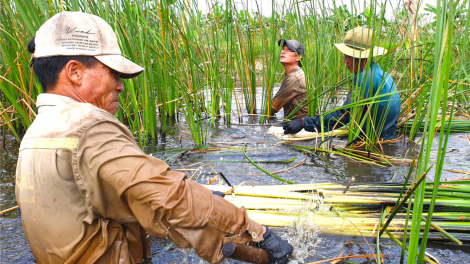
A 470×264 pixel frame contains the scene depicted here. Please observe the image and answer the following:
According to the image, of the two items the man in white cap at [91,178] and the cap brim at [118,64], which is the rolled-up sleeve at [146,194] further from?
the cap brim at [118,64]

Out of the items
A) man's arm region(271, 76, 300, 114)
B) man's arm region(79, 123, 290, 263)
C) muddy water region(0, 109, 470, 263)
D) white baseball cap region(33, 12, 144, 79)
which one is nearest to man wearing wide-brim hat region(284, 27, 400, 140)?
muddy water region(0, 109, 470, 263)

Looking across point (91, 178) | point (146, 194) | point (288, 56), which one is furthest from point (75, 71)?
point (288, 56)

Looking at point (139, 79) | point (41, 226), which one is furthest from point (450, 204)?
point (139, 79)

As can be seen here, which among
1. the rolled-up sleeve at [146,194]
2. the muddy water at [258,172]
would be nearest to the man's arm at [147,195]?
the rolled-up sleeve at [146,194]

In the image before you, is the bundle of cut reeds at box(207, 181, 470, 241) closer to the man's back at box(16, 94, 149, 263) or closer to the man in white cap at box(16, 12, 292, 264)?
the man in white cap at box(16, 12, 292, 264)

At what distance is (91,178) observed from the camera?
4.54 ft

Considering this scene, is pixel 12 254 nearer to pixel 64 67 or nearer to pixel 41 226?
pixel 41 226

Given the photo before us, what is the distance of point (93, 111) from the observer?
144cm

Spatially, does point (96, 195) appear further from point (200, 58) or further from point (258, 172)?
point (200, 58)

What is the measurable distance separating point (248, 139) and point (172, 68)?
59.9 inches

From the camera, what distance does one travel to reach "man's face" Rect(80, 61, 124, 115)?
1.57 meters

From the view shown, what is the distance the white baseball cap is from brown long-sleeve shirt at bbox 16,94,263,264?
197 millimetres

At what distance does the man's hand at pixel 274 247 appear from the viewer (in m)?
1.74

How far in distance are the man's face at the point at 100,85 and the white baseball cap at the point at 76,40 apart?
0.05 meters
